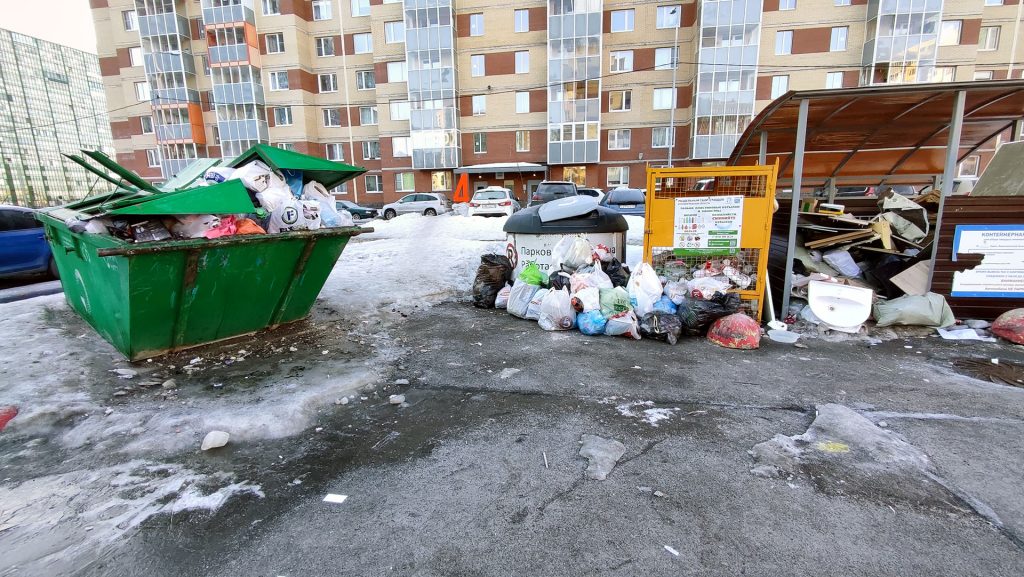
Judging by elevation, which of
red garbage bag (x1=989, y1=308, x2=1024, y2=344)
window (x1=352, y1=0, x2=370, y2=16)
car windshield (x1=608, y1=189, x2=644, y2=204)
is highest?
window (x1=352, y1=0, x2=370, y2=16)

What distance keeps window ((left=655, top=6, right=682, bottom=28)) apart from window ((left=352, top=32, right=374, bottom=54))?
17971 millimetres

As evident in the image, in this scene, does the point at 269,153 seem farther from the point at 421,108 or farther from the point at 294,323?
the point at 421,108

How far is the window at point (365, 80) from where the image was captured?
3100cm

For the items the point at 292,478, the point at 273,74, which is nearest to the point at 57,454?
the point at 292,478

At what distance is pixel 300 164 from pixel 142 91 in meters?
39.1

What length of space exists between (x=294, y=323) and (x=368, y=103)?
30.0 m

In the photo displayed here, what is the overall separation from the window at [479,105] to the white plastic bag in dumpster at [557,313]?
26506 mm

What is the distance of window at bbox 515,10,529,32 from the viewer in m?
28.0

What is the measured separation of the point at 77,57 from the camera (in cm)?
4675

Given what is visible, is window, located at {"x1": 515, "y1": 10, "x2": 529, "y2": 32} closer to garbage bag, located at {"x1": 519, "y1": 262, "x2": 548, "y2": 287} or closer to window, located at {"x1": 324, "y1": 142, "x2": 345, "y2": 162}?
window, located at {"x1": 324, "y1": 142, "x2": 345, "y2": 162}

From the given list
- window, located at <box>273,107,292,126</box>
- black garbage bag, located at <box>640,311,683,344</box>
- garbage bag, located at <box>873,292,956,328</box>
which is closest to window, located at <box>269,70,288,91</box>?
window, located at <box>273,107,292,126</box>

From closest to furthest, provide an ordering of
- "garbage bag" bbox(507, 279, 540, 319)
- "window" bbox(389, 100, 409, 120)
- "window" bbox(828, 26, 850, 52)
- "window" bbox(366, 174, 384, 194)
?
"garbage bag" bbox(507, 279, 540, 319), "window" bbox(828, 26, 850, 52), "window" bbox(389, 100, 409, 120), "window" bbox(366, 174, 384, 194)

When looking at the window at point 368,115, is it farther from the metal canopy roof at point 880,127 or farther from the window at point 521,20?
the metal canopy roof at point 880,127

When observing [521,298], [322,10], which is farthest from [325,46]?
[521,298]
